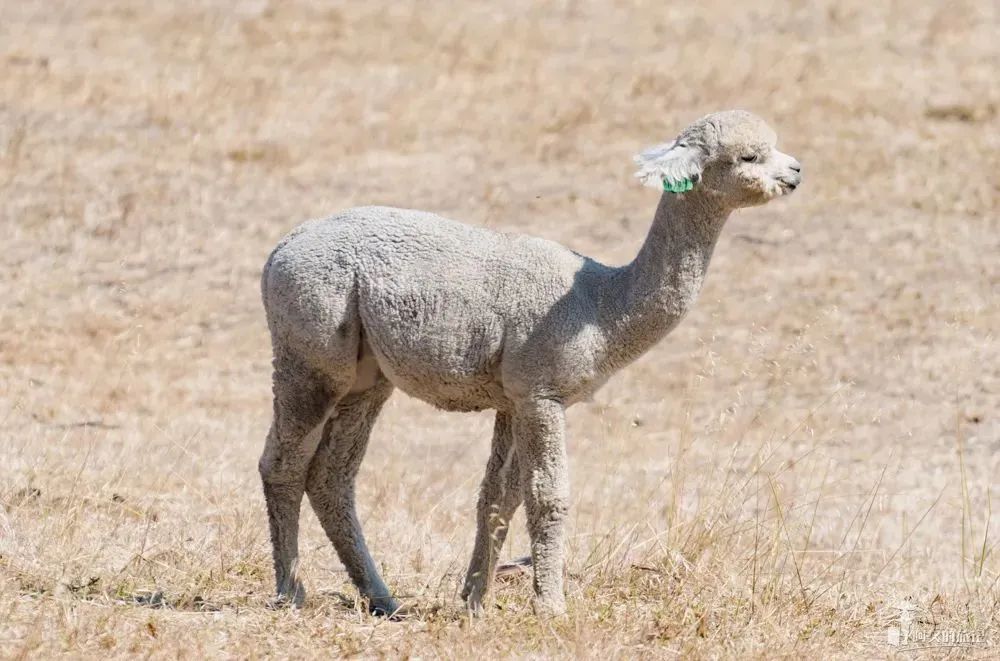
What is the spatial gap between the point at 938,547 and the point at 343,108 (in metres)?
9.86

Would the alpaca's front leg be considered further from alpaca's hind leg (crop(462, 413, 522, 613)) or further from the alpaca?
alpaca's hind leg (crop(462, 413, 522, 613))

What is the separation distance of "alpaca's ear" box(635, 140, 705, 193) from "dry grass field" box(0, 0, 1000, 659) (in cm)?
161

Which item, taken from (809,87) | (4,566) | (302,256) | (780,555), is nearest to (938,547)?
(780,555)

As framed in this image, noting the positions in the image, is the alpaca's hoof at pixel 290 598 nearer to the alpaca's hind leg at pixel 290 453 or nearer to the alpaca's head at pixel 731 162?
the alpaca's hind leg at pixel 290 453

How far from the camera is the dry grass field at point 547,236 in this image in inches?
267

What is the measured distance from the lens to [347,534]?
6797 millimetres

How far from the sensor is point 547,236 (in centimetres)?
1486

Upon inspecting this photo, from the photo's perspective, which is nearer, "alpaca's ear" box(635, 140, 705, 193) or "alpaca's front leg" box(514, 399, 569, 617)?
"alpaca's ear" box(635, 140, 705, 193)

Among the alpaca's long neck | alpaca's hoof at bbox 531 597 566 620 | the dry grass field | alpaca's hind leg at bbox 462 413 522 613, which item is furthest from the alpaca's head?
alpaca's hoof at bbox 531 597 566 620

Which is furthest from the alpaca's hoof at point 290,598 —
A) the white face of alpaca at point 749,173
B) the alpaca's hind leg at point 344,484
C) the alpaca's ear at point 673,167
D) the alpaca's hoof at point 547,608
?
the white face of alpaca at point 749,173

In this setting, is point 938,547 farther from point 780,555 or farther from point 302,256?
point 302,256

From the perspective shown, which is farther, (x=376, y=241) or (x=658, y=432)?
(x=658, y=432)

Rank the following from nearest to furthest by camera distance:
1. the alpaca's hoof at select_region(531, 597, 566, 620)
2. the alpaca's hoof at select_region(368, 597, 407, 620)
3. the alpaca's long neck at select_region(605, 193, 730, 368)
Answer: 1. the alpaca's long neck at select_region(605, 193, 730, 368)
2. the alpaca's hoof at select_region(531, 597, 566, 620)
3. the alpaca's hoof at select_region(368, 597, 407, 620)
